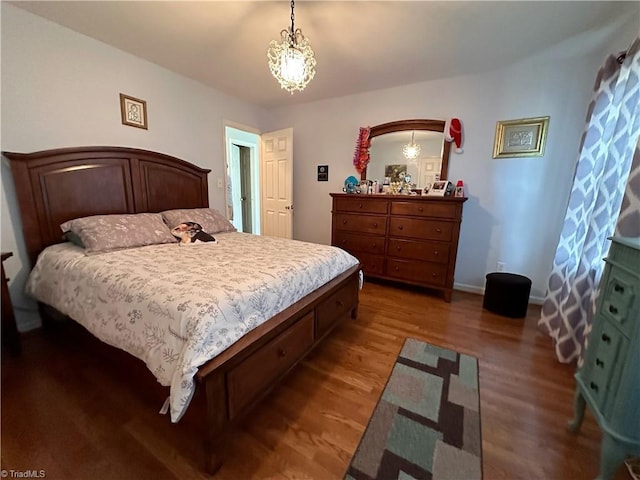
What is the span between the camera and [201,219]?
268 cm

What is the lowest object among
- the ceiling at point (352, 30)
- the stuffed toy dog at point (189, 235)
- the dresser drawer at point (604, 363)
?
the dresser drawer at point (604, 363)

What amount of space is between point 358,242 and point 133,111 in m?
2.73

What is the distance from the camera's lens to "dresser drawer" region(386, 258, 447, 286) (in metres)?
2.83

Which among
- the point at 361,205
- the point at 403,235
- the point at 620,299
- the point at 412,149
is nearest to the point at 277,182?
the point at 361,205

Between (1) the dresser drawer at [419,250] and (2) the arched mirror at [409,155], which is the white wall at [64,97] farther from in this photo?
(1) the dresser drawer at [419,250]

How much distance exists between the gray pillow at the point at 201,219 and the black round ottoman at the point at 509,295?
9.07 ft

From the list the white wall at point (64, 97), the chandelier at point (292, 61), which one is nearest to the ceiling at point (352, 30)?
the white wall at point (64, 97)

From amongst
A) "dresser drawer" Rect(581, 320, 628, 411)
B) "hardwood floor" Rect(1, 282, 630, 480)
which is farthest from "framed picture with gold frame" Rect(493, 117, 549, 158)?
"dresser drawer" Rect(581, 320, 628, 411)

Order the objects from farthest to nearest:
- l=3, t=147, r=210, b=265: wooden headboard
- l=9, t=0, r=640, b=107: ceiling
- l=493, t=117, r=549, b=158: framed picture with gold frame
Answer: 1. l=493, t=117, r=549, b=158: framed picture with gold frame
2. l=3, t=147, r=210, b=265: wooden headboard
3. l=9, t=0, r=640, b=107: ceiling

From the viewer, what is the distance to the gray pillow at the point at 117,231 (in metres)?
1.88

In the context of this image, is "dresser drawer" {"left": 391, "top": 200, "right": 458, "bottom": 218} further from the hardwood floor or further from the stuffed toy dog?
the stuffed toy dog

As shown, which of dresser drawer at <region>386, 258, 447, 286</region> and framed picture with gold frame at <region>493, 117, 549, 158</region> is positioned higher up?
framed picture with gold frame at <region>493, 117, 549, 158</region>

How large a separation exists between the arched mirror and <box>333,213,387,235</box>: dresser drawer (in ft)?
2.11

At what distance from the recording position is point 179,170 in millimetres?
2965
